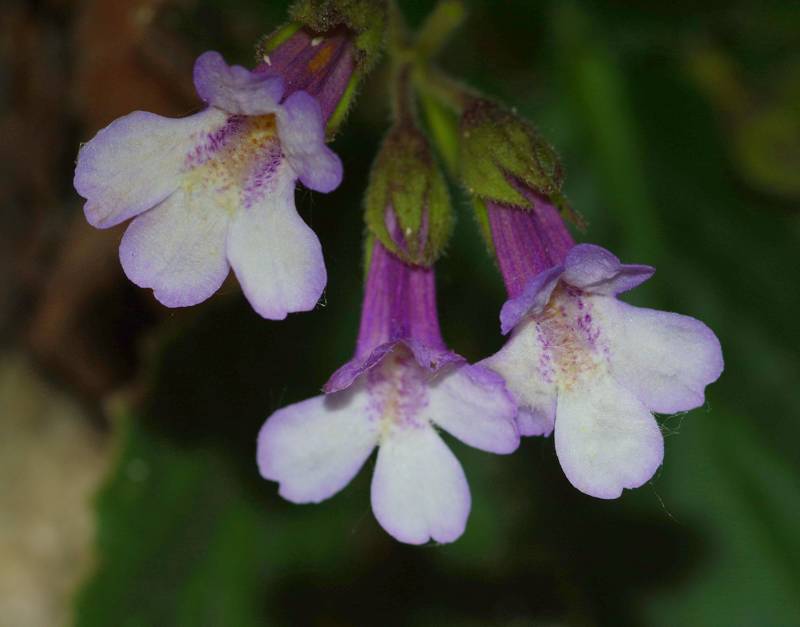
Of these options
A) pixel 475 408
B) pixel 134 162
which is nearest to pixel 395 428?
pixel 475 408

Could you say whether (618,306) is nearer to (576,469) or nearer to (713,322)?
(576,469)

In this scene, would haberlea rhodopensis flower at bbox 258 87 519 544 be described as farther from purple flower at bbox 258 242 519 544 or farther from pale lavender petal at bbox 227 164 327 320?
pale lavender petal at bbox 227 164 327 320

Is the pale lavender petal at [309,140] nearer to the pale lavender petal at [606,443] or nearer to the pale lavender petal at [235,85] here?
the pale lavender petal at [235,85]

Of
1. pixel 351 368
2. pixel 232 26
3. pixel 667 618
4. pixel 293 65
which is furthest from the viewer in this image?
pixel 232 26

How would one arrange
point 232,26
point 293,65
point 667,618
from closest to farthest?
point 293,65, point 667,618, point 232,26

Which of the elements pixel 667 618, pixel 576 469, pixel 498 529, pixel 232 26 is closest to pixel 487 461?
pixel 498 529

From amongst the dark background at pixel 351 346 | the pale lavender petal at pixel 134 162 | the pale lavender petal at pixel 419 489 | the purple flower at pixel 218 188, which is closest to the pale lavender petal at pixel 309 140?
the purple flower at pixel 218 188

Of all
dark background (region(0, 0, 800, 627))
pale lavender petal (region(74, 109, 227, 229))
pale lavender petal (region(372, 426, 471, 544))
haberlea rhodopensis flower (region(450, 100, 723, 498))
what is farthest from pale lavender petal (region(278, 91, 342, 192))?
dark background (region(0, 0, 800, 627))

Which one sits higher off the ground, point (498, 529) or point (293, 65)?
point (293, 65)
